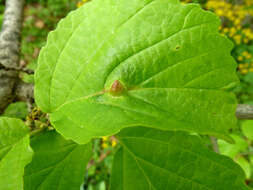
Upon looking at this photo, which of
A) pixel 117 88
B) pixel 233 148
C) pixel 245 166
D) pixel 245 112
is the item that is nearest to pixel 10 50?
pixel 117 88

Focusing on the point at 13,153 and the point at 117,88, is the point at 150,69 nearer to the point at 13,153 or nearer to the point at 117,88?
the point at 117,88

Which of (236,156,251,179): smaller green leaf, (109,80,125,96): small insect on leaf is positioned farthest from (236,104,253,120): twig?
(236,156,251,179): smaller green leaf

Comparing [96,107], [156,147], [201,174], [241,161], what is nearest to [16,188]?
[96,107]

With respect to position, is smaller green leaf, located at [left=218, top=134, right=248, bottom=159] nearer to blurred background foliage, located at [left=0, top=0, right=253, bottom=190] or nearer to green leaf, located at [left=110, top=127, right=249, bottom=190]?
blurred background foliage, located at [left=0, top=0, right=253, bottom=190]

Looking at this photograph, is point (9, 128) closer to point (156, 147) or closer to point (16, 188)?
point (16, 188)

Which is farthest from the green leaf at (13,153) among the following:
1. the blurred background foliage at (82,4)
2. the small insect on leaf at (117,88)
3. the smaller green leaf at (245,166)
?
the smaller green leaf at (245,166)

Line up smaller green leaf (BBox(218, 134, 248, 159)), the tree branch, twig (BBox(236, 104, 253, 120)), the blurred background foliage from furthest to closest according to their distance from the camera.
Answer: the blurred background foliage < smaller green leaf (BBox(218, 134, 248, 159)) < the tree branch < twig (BBox(236, 104, 253, 120))
